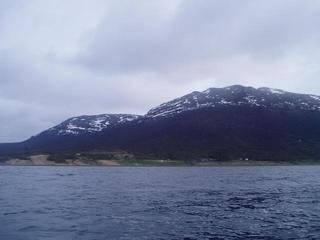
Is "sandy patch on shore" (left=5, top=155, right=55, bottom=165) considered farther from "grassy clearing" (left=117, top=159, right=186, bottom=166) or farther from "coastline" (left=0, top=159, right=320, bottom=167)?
"grassy clearing" (left=117, top=159, right=186, bottom=166)

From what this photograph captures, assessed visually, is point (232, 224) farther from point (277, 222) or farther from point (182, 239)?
point (182, 239)

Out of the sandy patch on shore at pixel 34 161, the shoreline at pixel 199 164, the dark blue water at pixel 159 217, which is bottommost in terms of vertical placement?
the dark blue water at pixel 159 217

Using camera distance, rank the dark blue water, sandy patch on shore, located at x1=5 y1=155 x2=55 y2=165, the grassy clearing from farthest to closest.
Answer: sandy patch on shore, located at x1=5 y1=155 x2=55 y2=165, the grassy clearing, the dark blue water

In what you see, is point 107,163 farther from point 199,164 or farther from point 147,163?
point 199,164

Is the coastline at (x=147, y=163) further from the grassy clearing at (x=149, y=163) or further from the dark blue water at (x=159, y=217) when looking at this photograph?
the dark blue water at (x=159, y=217)

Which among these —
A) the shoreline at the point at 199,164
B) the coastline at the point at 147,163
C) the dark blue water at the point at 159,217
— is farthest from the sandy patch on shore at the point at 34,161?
the dark blue water at the point at 159,217

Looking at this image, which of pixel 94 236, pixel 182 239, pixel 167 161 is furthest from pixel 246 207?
pixel 167 161

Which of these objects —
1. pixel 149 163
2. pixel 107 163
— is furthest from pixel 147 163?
pixel 107 163

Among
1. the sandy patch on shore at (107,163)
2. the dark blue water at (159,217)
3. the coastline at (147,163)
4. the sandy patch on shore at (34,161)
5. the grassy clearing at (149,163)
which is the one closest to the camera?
the dark blue water at (159,217)

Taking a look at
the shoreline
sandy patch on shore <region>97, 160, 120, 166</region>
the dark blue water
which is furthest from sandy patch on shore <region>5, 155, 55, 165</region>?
the dark blue water

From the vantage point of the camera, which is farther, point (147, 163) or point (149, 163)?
point (149, 163)

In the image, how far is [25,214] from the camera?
1474 inches

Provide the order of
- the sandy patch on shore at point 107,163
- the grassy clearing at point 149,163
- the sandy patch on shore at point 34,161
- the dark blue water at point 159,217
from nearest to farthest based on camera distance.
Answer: the dark blue water at point 159,217 → the sandy patch on shore at point 107,163 → the grassy clearing at point 149,163 → the sandy patch on shore at point 34,161

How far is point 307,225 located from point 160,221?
11268 mm
